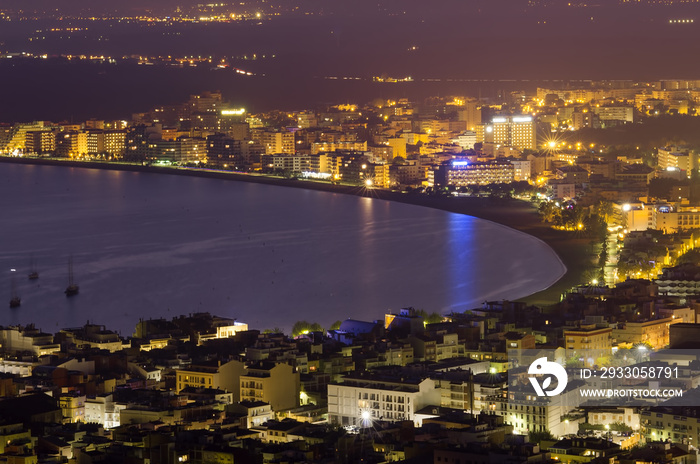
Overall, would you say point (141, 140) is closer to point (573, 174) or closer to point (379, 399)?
point (573, 174)

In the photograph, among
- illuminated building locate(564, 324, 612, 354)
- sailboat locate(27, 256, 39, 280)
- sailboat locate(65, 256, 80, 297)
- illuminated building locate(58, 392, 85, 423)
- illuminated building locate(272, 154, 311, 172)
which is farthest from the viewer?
illuminated building locate(272, 154, 311, 172)

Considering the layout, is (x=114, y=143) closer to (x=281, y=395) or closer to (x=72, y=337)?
(x=72, y=337)

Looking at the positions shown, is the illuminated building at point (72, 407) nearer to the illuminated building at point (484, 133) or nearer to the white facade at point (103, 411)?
the white facade at point (103, 411)

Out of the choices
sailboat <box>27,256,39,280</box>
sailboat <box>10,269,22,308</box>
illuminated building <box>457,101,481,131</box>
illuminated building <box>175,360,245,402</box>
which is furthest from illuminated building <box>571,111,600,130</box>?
illuminated building <box>175,360,245,402</box>

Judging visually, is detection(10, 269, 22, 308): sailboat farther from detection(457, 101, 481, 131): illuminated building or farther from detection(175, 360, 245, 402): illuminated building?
detection(457, 101, 481, 131): illuminated building

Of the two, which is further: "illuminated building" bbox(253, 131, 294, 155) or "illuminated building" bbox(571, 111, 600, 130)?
"illuminated building" bbox(253, 131, 294, 155)

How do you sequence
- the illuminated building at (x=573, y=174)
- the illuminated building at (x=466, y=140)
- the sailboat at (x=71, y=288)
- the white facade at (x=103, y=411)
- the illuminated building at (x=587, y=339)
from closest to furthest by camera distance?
the white facade at (x=103, y=411) → the illuminated building at (x=587, y=339) → the sailboat at (x=71, y=288) → the illuminated building at (x=573, y=174) → the illuminated building at (x=466, y=140)

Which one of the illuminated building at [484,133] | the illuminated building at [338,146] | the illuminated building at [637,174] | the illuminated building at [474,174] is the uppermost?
the illuminated building at [484,133]

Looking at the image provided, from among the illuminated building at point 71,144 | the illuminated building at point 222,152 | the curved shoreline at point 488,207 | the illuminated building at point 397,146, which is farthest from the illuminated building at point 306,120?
the curved shoreline at point 488,207
